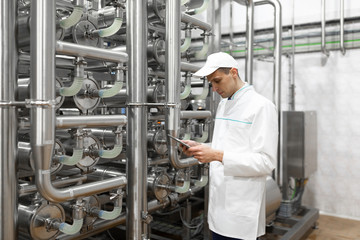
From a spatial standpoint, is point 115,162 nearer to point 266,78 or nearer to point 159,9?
point 159,9

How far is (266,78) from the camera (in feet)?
14.9

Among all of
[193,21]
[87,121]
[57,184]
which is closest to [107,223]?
[57,184]

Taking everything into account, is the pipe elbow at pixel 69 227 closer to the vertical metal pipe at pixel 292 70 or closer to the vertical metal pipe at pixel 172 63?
the vertical metal pipe at pixel 172 63

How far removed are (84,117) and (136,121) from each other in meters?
0.37

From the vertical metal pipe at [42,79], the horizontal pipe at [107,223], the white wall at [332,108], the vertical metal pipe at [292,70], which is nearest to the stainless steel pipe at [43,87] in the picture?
the vertical metal pipe at [42,79]

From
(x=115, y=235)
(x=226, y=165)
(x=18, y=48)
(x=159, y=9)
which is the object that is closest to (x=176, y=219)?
(x=115, y=235)

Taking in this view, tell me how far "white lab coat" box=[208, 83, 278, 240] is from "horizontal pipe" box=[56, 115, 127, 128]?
1.85ft

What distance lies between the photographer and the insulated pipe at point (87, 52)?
142cm

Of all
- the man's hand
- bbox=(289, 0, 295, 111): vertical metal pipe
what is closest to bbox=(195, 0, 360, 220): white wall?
bbox=(289, 0, 295, 111): vertical metal pipe

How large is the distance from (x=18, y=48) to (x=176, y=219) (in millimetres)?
2462

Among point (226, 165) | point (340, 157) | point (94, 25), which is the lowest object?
point (340, 157)

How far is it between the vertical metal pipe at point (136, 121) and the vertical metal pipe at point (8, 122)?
60 centimetres

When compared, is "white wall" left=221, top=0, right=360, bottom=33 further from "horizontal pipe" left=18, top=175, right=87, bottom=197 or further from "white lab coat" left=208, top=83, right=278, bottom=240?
"horizontal pipe" left=18, top=175, right=87, bottom=197

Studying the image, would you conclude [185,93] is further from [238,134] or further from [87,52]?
[87,52]
